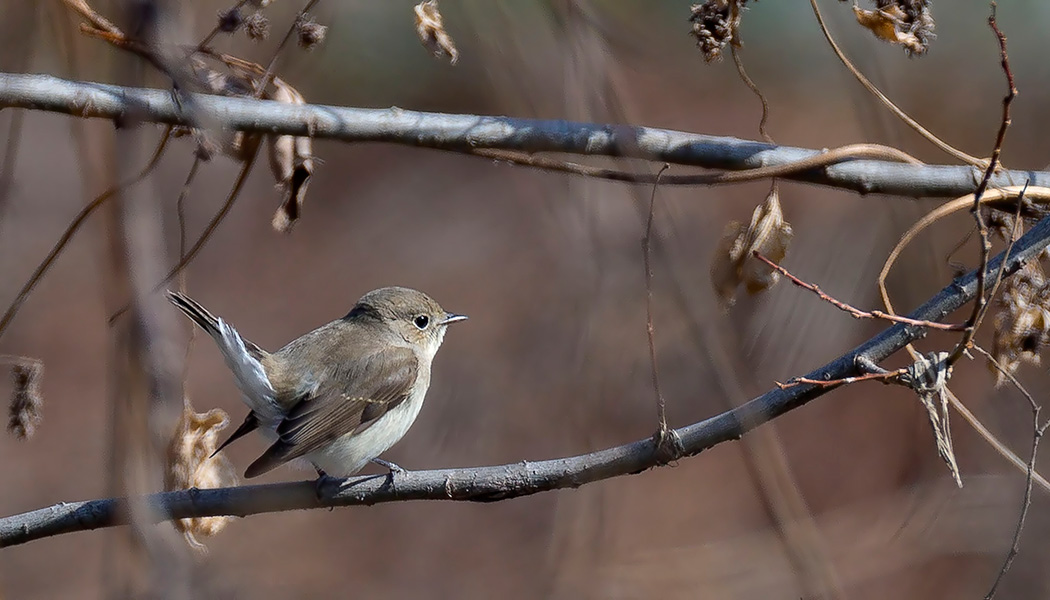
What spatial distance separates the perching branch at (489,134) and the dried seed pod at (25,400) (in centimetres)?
65

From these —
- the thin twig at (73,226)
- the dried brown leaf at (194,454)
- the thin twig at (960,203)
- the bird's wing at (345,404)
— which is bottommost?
the bird's wing at (345,404)

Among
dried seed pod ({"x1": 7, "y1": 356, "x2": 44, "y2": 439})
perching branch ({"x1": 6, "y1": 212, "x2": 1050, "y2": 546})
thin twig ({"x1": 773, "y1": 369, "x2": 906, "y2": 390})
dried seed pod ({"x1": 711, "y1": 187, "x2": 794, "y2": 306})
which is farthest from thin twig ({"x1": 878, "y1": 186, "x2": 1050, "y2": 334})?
dried seed pod ({"x1": 7, "y1": 356, "x2": 44, "y2": 439})

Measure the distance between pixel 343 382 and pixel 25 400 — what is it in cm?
156

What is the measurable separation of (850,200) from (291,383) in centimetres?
561

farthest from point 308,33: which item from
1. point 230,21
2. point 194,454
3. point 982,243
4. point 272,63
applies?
point 982,243

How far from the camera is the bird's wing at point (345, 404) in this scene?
344cm

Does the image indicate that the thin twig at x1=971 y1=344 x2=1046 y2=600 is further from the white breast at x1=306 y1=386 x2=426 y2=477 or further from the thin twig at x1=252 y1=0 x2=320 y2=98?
the white breast at x1=306 y1=386 x2=426 y2=477

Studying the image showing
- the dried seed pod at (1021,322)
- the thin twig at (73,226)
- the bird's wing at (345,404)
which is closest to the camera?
the thin twig at (73,226)

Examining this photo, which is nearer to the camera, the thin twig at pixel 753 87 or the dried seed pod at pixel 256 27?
the dried seed pod at pixel 256 27

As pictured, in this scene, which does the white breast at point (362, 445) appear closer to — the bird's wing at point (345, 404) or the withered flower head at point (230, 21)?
the bird's wing at point (345, 404)

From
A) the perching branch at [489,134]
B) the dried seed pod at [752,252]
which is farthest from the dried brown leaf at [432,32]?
the dried seed pod at [752,252]

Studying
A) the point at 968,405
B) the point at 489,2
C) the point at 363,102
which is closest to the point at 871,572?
the point at 968,405

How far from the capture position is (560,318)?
858cm

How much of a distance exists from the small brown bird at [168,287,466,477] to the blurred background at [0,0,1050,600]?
75cm
